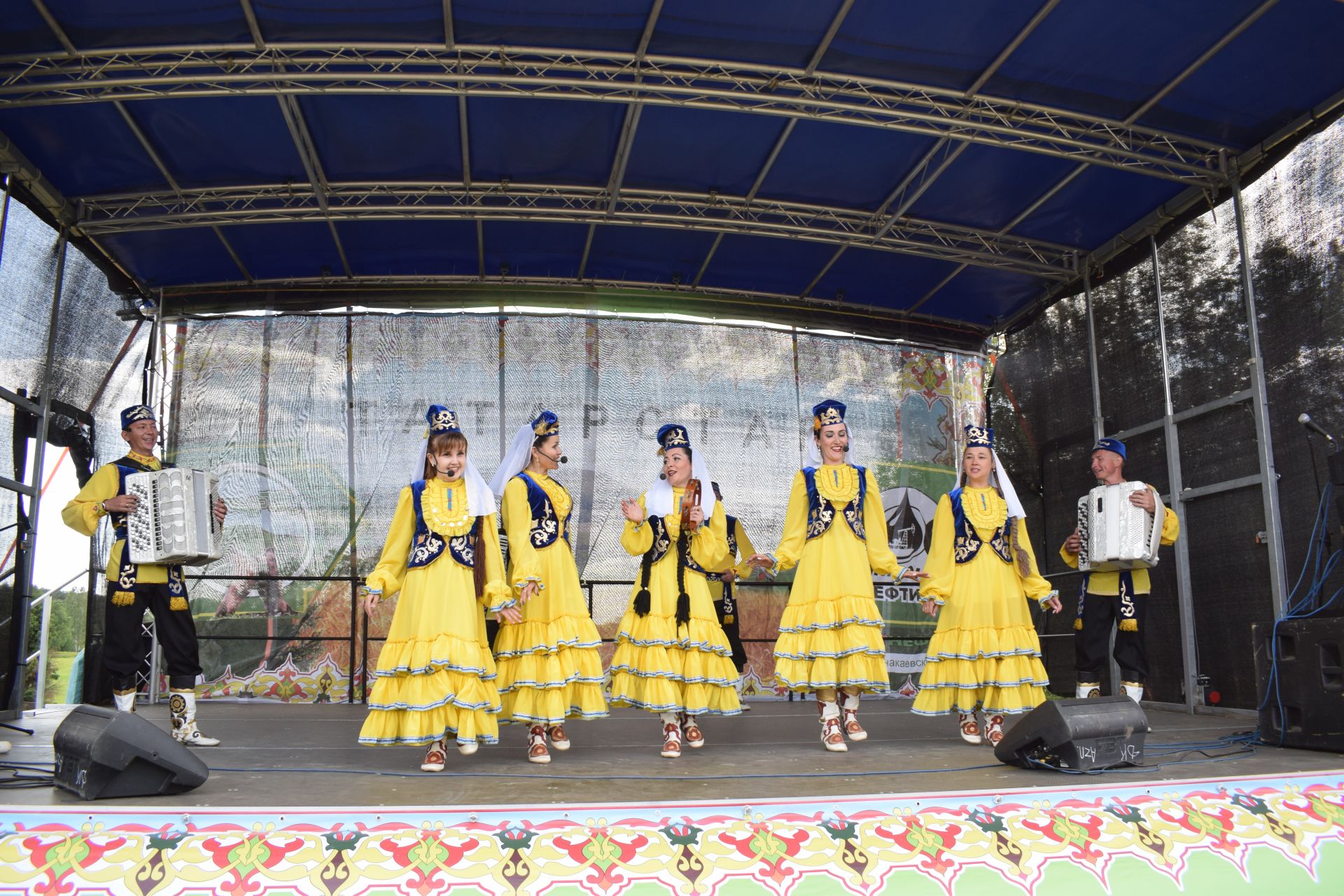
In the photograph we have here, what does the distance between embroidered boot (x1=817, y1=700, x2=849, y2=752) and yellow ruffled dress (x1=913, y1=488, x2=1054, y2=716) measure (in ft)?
1.75

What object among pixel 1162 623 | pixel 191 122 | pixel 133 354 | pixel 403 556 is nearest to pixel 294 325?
pixel 133 354

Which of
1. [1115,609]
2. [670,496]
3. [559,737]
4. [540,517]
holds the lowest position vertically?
[559,737]

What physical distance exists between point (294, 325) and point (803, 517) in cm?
535

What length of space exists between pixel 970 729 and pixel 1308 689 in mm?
1544

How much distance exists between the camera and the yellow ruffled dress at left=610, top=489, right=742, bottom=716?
14.8 ft

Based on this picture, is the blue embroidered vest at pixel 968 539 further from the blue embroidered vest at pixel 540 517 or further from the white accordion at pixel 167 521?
the white accordion at pixel 167 521

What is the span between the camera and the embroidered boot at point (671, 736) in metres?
4.45

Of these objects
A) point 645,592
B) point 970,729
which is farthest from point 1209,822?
point 645,592

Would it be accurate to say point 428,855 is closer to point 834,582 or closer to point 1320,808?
point 834,582

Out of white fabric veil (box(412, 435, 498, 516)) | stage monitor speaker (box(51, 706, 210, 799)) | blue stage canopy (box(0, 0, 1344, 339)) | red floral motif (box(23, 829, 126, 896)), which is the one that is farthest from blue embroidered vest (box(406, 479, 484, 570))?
blue stage canopy (box(0, 0, 1344, 339))

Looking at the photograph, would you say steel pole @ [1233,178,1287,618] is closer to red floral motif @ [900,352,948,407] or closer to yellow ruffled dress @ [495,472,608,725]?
red floral motif @ [900,352,948,407]

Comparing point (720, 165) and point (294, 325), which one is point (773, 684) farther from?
point (294, 325)

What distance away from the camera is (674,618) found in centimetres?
463

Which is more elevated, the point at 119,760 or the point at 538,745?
the point at 119,760
